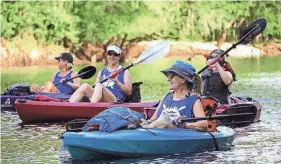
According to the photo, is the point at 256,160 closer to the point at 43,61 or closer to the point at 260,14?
the point at 43,61

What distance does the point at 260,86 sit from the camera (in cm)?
1816

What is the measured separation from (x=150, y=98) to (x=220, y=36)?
26200 millimetres

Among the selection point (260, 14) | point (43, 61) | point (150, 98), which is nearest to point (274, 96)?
point (150, 98)

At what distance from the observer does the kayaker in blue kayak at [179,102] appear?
830cm

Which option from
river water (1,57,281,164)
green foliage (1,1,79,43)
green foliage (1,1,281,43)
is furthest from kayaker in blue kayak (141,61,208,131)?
green foliage (1,1,281,43)

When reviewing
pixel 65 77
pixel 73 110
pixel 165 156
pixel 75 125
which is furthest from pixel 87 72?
pixel 165 156

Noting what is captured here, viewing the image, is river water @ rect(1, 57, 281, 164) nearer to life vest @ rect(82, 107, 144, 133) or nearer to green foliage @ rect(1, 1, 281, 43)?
life vest @ rect(82, 107, 144, 133)

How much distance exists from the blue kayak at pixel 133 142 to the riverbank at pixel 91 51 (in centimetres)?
2621

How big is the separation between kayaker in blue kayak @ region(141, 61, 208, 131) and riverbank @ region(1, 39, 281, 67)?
2625 centimetres

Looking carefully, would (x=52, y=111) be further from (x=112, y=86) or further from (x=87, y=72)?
(x=87, y=72)

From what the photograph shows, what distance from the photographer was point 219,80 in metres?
11.2

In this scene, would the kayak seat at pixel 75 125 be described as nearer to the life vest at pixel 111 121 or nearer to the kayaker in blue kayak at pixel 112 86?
the life vest at pixel 111 121

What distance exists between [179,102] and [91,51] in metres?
31.6

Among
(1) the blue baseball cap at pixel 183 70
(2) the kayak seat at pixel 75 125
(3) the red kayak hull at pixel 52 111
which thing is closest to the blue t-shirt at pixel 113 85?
(3) the red kayak hull at pixel 52 111
